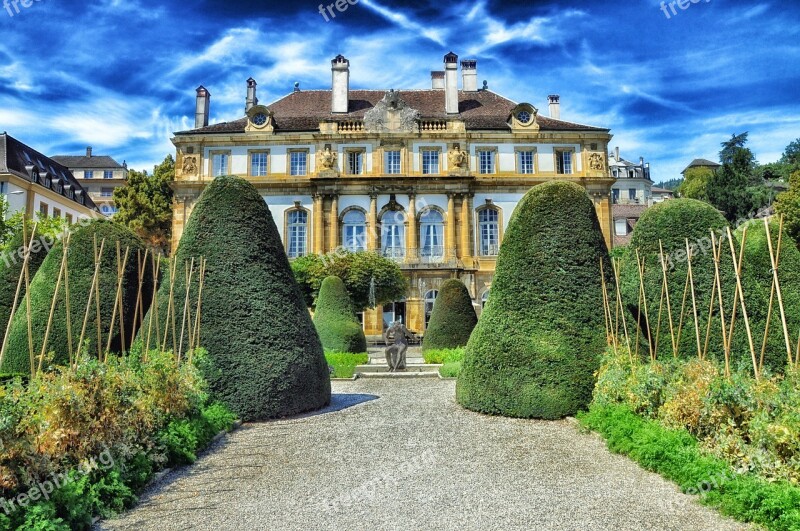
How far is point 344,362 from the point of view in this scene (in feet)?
50.8

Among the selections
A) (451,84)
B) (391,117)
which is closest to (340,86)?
(391,117)

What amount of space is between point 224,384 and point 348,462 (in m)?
2.90

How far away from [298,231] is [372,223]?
4779 millimetres

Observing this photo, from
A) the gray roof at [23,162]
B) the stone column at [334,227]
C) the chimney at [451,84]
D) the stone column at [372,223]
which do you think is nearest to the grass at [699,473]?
the stone column at [372,223]

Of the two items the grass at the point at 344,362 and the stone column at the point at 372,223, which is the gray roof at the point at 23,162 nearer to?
the stone column at the point at 372,223

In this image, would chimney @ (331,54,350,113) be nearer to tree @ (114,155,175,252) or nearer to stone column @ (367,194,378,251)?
stone column @ (367,194,378,251)

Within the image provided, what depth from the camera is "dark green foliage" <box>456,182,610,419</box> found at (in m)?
8.23

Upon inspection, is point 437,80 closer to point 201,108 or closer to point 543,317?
point 201,108

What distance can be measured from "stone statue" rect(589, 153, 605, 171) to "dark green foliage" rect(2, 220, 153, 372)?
97.4 feet

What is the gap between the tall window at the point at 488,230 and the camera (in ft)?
113

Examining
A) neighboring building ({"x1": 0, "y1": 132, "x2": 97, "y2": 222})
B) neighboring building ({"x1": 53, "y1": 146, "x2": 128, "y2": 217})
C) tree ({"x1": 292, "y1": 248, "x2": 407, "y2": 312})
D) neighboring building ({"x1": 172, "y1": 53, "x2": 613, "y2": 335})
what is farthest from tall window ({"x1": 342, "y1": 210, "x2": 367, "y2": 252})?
neighboring building ({"x1": 53, "y1": 146, "x2": 128, "y2": 217})

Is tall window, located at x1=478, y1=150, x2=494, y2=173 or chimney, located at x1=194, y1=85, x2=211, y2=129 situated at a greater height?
chimney, located at x1=194, y1=85, x2=211, y2=129

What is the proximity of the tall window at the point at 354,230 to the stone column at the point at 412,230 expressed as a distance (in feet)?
8.69

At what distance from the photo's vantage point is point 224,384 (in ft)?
27.0
